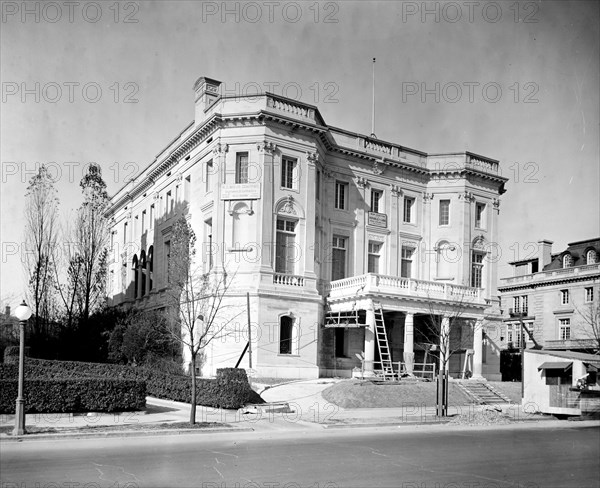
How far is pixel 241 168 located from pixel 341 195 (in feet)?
27.2

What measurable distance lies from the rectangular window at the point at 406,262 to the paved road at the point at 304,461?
27120 mm

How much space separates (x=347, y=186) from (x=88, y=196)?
1718cm

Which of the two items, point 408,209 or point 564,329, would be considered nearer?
point 408,209

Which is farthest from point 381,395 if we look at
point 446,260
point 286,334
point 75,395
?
point 446,260

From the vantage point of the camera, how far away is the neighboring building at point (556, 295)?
66000 mm

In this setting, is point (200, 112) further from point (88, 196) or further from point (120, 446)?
point (120, 446)

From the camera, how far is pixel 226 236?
37219mm

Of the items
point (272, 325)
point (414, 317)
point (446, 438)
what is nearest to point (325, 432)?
point (446, 438)

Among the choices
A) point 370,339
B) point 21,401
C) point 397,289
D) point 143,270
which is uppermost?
point 143,270

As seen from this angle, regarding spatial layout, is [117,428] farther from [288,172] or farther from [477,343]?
[477,343]

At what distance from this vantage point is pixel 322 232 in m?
41.4

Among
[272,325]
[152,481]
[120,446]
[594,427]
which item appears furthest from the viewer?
[272,325]

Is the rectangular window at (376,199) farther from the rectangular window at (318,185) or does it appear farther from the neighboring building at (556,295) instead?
the neighboring building at (556,295)

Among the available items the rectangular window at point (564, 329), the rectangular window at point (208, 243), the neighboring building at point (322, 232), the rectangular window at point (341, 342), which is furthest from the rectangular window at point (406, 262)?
the rectangular window at point (564, 329)
